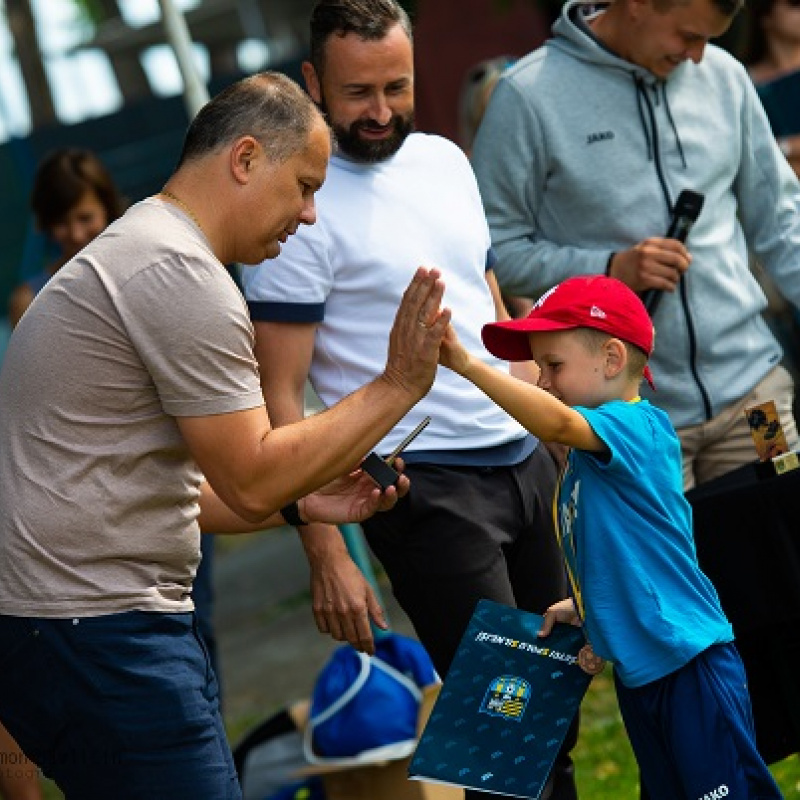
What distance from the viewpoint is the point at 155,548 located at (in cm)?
328

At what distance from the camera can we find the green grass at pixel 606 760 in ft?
17.6

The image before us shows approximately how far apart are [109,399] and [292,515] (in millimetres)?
872

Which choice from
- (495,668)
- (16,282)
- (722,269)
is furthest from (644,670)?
(16,282)

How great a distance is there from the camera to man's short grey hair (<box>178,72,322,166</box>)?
335 cm

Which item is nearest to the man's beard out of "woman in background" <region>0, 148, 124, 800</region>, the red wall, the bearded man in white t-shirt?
the bearded man in white t-shirt

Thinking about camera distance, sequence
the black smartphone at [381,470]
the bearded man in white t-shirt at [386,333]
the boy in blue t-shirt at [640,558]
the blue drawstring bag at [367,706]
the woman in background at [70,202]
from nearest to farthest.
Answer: the boy in blue t-shirt at [640,558] < the black smartphone at [381,470] < the bearded man in white t-shirt at [386,333] < the blue drawstring bag at [367,706] < the woman in background at [70,202]

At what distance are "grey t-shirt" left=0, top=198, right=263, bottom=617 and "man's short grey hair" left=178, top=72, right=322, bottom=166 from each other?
19 cm

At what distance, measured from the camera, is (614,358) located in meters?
3.68

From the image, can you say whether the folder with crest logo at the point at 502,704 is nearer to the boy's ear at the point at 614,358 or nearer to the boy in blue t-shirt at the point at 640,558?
the boy in blue t-shirt at the point at 640,558

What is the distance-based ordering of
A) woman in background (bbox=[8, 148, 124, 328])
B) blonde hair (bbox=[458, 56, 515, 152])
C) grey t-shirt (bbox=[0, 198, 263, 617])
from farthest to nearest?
1. blonde hair (bbox=[458, 56, 515, 152])
2. woman in background (bbox=[8, 148, 124, 328])
3. grey t-shirt (bbox=[0, 198, 263, 617])

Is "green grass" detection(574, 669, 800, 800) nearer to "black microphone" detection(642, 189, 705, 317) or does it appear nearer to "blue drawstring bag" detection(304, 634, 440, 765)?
"blue drawstring bag" detection(304, 634, 440, 765)

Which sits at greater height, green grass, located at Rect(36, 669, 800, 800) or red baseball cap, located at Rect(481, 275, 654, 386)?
red baseball cap, located at Rect(481, 275, 654, 386)

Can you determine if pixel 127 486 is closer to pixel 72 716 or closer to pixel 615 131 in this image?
pixel 72 716

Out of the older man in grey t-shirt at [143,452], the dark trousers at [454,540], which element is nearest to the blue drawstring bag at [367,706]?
the dark trousers at [454,540]
